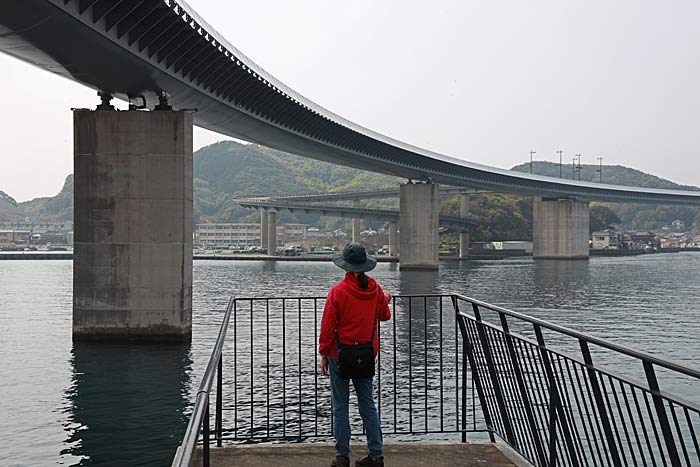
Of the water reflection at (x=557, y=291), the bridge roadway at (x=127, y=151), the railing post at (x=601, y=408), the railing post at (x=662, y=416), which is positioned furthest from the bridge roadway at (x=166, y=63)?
the railing post at (x=662, y=416)

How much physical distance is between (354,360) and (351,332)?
0.84ft

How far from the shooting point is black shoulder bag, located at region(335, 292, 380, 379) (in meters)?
7.71

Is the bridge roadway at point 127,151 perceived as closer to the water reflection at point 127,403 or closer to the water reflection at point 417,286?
the water reflection at point 127,403

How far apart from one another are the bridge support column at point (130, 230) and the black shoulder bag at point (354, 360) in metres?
19.6

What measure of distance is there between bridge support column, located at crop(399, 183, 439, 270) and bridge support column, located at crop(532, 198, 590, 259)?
150ft

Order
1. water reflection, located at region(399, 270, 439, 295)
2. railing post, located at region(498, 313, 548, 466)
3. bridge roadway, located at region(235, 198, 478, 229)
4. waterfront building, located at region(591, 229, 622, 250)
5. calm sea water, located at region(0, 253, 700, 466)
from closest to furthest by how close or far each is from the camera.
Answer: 1. railing post, located at region(498, 313, 548, 466)
2. calm sea water, located at region(0, 253, 700, 466)
3. water reflection, located at region(399, 270, 439, 295)
4. bridge roadway, located at region(235, 198, 478, 229)
5. waterfront building, located at region(591, 229, 622, 250)

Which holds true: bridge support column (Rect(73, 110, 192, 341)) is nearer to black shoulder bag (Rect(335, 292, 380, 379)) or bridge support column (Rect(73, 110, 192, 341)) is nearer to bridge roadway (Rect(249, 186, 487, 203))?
black shoulder bag (Rect(335, 292, 380, 379))

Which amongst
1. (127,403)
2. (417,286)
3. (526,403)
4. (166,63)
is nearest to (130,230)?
(166,63)

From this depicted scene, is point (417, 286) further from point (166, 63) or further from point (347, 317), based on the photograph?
point (347, 317)

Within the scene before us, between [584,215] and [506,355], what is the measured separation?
131 metres

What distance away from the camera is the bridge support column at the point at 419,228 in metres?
87.3

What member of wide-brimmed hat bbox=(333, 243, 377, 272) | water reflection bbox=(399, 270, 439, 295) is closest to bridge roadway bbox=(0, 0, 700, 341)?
wide-brimmed hat bbox=(333, 243, 377, 272)

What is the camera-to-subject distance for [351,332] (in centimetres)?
773

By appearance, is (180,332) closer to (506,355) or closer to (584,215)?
(506,355)
